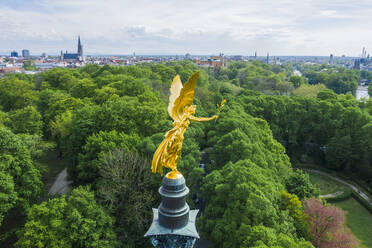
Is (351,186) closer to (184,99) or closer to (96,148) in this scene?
(96,148)

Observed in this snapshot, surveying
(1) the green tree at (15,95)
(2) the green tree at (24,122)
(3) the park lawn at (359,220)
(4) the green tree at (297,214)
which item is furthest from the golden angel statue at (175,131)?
(1) the green tree at (15,95)

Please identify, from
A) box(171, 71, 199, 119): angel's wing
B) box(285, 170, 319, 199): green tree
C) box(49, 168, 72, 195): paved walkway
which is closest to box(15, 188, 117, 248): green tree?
box(49, 168, 72, 195): paved walkway

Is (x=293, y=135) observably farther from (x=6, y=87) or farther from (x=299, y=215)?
(x=6, y=87)

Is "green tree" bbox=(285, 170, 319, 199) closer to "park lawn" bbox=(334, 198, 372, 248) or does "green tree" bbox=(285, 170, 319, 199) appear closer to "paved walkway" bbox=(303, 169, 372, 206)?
"park lawn" bbox=(334, 198, 372, 248)

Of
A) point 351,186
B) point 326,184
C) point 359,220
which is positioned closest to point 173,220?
point 359,220

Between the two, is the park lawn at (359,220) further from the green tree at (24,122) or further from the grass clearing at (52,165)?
the green tree at (24,122)
